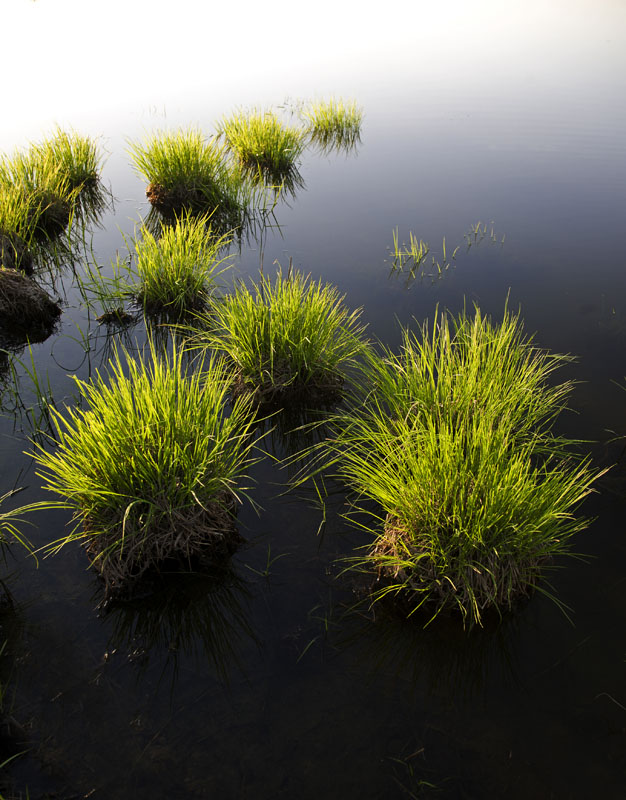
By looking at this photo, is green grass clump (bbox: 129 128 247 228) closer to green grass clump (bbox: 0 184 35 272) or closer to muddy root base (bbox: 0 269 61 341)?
green grass clump (bbox: 0 184 35 272)

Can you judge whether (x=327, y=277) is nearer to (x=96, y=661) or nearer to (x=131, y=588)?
(x=131, y=588)

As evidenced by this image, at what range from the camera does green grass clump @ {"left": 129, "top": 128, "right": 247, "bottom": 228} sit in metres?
7.09

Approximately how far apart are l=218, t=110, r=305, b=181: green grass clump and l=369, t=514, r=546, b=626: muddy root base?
7636mm

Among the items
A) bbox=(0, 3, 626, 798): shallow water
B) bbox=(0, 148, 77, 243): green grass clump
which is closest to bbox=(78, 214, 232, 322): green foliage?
bbox=(0, 3, 626, 798): shallow water

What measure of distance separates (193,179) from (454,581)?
6.42 metres

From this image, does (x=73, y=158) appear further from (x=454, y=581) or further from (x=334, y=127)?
(x=454, y=581)

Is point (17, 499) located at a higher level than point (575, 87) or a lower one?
lower

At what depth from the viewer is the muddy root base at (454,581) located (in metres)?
2.54

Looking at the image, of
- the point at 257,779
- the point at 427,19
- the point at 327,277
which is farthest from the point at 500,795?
the point at 427,19

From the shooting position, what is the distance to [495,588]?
8.14 feet

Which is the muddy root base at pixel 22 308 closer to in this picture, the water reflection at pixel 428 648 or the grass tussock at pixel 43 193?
the grass tussock at pixel 43 193

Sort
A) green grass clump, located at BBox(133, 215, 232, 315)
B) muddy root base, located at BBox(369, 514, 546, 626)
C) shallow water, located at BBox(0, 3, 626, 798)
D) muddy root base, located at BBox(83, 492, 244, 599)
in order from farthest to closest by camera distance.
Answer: green grass clump, located at BBox(133, 215, 232, 315)
muddy root base, located at BBox(83, 492, 244, 599)
muddy root base, located at BBox(369, 514, 546, 626)
shallow water, located at BBox(0, 3, 626, 798)

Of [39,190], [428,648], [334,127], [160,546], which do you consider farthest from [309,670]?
[334,127]

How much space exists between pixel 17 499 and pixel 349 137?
10.2m
